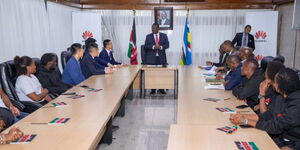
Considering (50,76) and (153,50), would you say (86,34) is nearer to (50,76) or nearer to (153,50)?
(153,50)

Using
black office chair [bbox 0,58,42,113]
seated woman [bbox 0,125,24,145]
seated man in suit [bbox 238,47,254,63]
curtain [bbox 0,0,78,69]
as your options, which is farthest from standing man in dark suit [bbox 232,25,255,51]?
seated woman [bbox 0,125,24,145]

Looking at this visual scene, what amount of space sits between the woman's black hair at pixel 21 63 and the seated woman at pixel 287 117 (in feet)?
8.45

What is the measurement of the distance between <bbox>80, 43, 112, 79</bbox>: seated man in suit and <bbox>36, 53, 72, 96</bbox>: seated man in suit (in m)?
0.70

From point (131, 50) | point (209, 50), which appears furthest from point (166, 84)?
point (209, 50)

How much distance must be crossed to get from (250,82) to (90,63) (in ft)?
9.45

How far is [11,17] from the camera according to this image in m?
4.92

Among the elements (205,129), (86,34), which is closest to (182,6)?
(86,34)

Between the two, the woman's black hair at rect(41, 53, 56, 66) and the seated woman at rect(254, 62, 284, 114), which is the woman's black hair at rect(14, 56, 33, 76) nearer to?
the woman's black hair at rect(41, 53, 56, 66)

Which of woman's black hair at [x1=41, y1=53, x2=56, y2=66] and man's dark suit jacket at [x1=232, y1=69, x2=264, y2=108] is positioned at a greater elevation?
woman's black hair at [x1=41, y1=53, x2=56, y2=66]

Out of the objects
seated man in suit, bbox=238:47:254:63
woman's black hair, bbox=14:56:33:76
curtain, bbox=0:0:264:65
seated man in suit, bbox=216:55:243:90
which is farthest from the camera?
curtain, bbox=0:0:264:65

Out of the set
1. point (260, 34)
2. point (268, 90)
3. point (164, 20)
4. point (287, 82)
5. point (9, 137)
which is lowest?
point (9, 137)

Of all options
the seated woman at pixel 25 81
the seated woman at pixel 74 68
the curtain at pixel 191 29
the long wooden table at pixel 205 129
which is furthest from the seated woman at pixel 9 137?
the curtain at pixel 191 29

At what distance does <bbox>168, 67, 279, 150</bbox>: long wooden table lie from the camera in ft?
6.47

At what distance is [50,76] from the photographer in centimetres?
434
